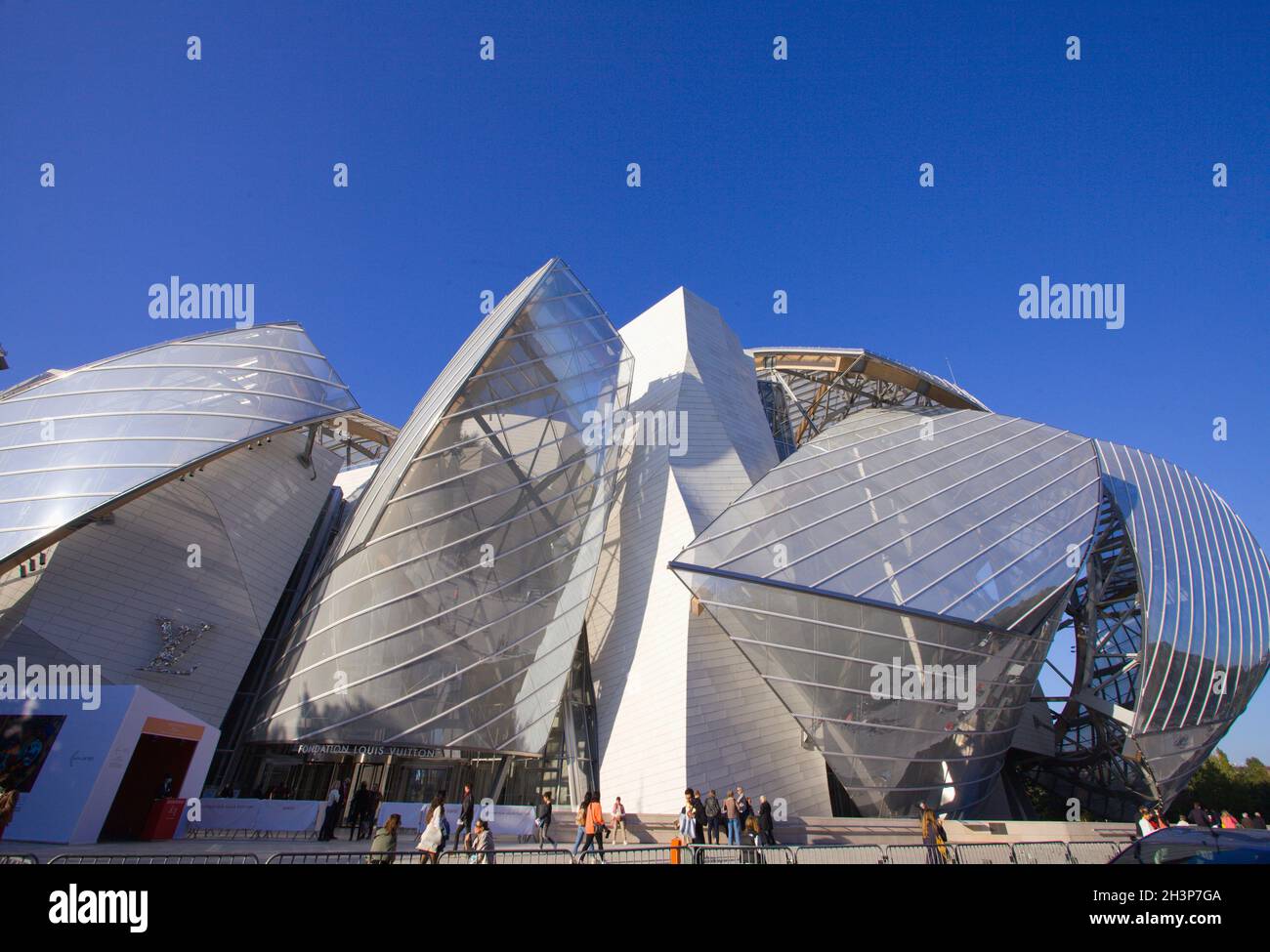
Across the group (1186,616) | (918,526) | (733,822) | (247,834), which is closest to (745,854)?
(733,822)

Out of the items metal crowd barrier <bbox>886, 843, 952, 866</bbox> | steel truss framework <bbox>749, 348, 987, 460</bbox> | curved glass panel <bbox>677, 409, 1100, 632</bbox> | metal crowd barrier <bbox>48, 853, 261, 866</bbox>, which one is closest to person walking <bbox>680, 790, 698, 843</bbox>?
metal crowd barrier <bbox>886, 843, 952, 866</bbox>

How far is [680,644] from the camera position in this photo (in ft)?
64.7

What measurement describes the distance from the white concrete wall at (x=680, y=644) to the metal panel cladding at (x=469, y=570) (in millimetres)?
1781

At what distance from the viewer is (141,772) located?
12.8m

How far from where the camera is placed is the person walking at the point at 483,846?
28.6 feet

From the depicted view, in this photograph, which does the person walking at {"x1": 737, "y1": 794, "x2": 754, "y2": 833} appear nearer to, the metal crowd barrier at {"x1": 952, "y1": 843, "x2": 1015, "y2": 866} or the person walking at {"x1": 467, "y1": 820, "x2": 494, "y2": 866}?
the metal crowd barrier at {"x1": 952, "y1": 843, "x2": 1015, "y2": 866}

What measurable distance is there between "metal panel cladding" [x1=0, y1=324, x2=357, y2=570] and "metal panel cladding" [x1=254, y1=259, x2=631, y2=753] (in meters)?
3.74

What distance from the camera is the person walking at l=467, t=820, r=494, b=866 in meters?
8.73

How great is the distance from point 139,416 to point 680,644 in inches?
633

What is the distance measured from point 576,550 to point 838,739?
966 centimetres

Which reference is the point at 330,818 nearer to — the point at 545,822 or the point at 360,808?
the point at 360,808

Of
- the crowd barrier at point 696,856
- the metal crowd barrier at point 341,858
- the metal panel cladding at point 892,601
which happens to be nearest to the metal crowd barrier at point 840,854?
the crowd barrier at point 696,856

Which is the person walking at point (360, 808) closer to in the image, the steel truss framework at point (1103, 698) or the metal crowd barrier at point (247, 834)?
the metal crowd barrier at point (247, 834)
